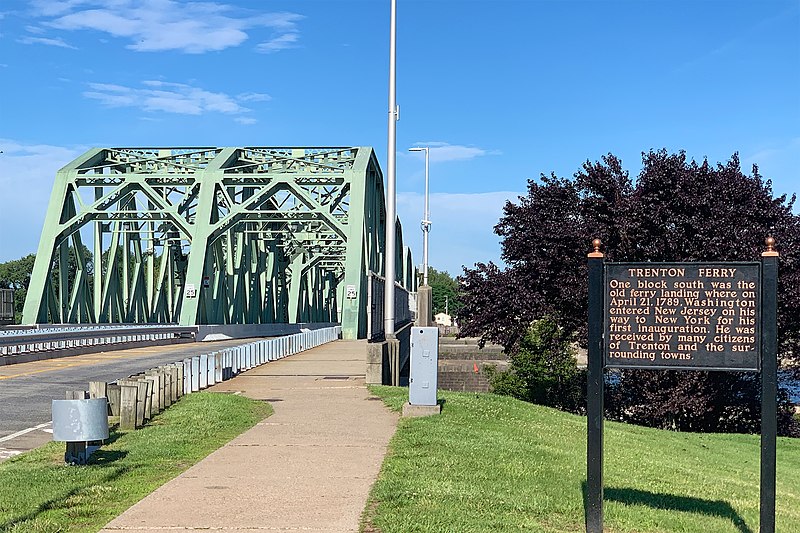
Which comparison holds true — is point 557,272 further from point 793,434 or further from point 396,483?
point 396,483

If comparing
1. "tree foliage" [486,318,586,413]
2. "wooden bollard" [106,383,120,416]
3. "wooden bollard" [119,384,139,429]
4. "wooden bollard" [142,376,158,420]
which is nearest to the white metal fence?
"wooden bollard" [142,376,158,420]

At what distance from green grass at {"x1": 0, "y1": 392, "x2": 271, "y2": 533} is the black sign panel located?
434 cm

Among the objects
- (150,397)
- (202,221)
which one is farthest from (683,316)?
(202,221)

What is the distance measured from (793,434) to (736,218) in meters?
6.89

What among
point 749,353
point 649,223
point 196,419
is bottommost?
point 196,419

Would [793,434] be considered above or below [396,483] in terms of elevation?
below

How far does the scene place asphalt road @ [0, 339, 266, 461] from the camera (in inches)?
535

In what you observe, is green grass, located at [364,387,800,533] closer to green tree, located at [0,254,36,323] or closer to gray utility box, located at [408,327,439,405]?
gray utility box, located at [408,327,439,405]

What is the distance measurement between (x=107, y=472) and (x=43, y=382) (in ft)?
45.4

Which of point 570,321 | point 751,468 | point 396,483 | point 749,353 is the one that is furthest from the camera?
point 570,321

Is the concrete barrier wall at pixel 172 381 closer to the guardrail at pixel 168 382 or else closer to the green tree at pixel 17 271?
the guardrail at pixel 168 382

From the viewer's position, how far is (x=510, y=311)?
2889 cm

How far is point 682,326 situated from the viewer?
7.76 m

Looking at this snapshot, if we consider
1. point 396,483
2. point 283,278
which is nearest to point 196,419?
point 396,483
